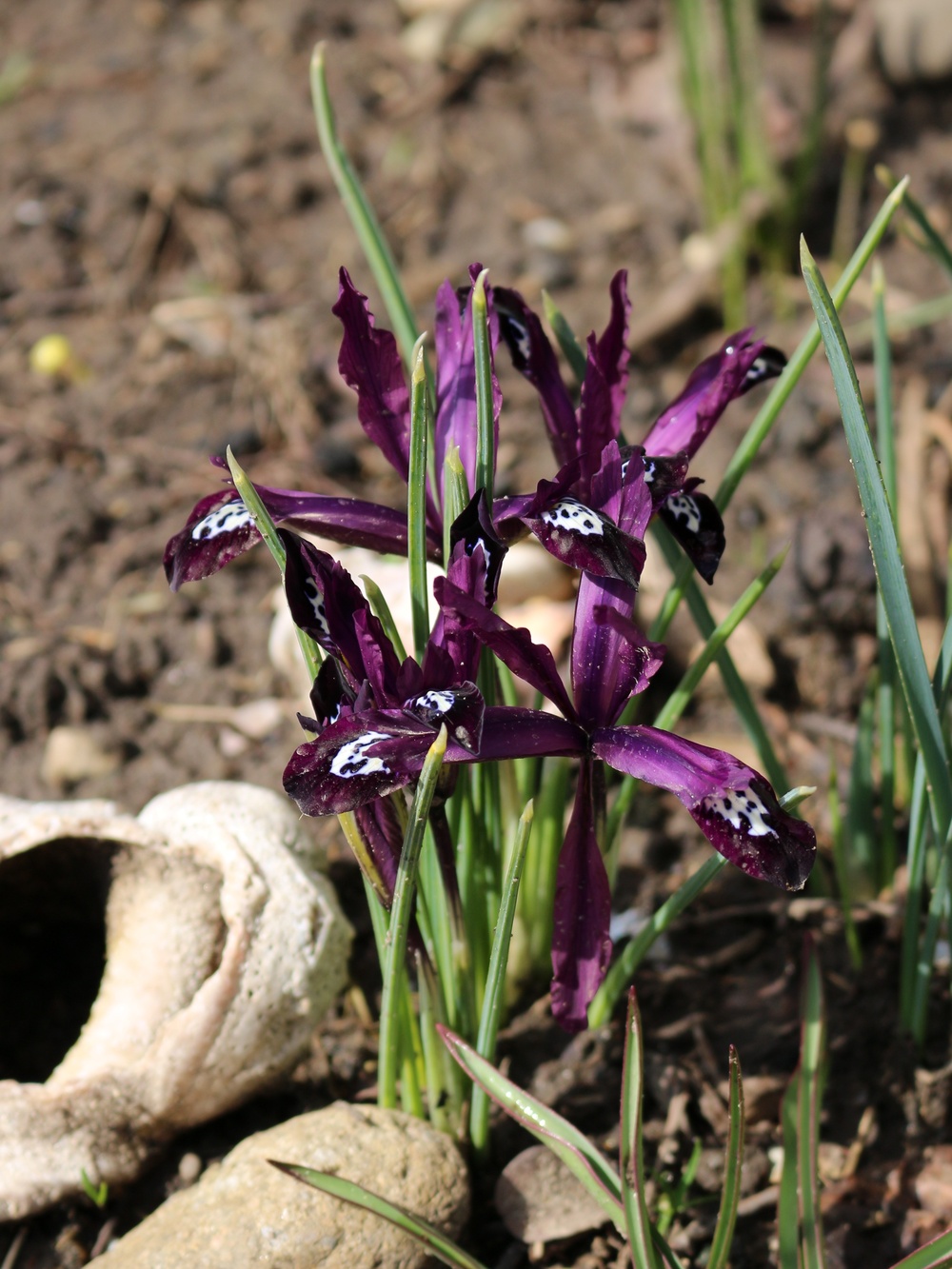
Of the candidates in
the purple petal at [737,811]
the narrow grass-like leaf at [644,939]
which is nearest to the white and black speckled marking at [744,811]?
the purple petal at [737,811]

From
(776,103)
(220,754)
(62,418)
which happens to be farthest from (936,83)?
(220,754)

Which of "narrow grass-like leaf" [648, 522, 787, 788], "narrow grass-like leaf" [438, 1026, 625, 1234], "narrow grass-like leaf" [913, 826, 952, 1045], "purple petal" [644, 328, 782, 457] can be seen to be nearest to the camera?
"narrow grass-like leaf" [438, 1026, 625, 1234]

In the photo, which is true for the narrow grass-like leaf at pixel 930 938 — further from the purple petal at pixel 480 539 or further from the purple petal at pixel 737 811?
the purple petal at pixel 480 539

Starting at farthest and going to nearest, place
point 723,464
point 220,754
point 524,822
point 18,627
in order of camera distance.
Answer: point 723,464 < point 18,627 < point 220,754 < point 524,822

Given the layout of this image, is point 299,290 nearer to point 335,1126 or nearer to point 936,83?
point 936,83

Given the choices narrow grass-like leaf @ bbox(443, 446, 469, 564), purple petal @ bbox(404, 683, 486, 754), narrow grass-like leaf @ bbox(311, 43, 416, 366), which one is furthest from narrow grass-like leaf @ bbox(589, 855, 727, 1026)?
narrow grass-like leaf @ bbox(311, 43, 416, 366)

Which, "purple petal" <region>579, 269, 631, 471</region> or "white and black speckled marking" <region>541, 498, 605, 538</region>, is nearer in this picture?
"white and black speckled marking" <region>541, 498, 605, 538</region>

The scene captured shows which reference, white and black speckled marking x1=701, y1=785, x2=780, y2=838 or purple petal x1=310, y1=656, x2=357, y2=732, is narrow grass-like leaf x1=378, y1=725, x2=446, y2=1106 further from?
white and black speckled marking x1=701, y1=785, x2=780, y2=838
